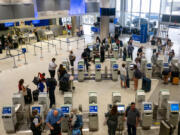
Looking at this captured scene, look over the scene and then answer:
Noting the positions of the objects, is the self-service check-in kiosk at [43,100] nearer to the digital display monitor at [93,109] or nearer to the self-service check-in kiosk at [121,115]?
the digital display monitor at [93,109]

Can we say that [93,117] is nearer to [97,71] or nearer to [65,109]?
[65,109]

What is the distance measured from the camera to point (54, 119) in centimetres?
701

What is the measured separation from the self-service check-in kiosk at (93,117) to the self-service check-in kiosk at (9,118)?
9.14 ft

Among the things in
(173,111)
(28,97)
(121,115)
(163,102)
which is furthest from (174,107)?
(28,97)

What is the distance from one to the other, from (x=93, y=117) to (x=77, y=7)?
1490 cm

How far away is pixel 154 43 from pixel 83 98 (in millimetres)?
12936

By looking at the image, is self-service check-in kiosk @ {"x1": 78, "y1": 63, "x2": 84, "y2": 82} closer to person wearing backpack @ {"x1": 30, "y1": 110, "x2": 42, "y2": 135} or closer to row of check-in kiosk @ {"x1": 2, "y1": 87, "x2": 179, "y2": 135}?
row of check-in kiosk @ {"x1": 2, "y1": 87, "x2": 179, "y2": 135}

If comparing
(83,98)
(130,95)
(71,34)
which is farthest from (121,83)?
(71,34)

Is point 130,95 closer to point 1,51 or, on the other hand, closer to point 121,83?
point 121,83

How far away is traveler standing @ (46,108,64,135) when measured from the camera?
693cm

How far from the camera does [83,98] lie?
10.6m

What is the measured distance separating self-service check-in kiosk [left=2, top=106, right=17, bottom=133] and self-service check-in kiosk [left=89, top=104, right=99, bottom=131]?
278 centimetres

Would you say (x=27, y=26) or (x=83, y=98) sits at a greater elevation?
(x=27, y=26)

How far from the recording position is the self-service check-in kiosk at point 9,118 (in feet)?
25.5
